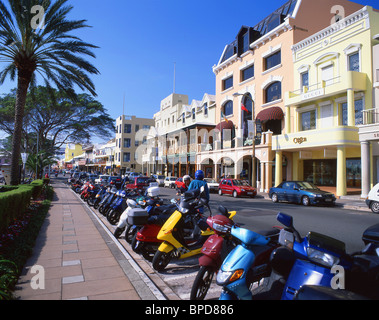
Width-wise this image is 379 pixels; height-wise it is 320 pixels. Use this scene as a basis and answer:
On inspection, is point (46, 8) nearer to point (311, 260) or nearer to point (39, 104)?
point (311, 260)

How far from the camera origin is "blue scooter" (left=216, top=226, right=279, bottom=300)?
9.52ft

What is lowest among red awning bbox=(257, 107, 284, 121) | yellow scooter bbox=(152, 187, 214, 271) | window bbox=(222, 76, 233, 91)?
yellow scooter bbox=(152, 187, 214, 271)

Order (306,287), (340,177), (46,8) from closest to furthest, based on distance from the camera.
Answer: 1. (306,287)
2. (46,8)
3. (340,177)

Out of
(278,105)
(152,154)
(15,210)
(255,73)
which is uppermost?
(255,73)

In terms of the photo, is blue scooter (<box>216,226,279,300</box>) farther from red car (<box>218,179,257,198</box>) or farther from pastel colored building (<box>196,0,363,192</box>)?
pastel colored building (<box>196,0,363,192</box>)

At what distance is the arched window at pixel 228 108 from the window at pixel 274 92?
5663 millimetres

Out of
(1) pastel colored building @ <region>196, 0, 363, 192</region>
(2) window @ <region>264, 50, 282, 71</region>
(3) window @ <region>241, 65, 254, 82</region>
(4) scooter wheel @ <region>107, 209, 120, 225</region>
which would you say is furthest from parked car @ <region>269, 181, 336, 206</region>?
(3) window @ <region>241, 65, 254, 82</region>

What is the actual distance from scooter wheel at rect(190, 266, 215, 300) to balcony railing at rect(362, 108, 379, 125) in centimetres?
1717

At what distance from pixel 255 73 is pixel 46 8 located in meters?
19.5

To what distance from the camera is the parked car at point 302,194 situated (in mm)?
14414

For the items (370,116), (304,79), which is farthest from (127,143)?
(370,116)

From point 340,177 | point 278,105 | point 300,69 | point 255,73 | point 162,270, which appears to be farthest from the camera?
point 255,73
